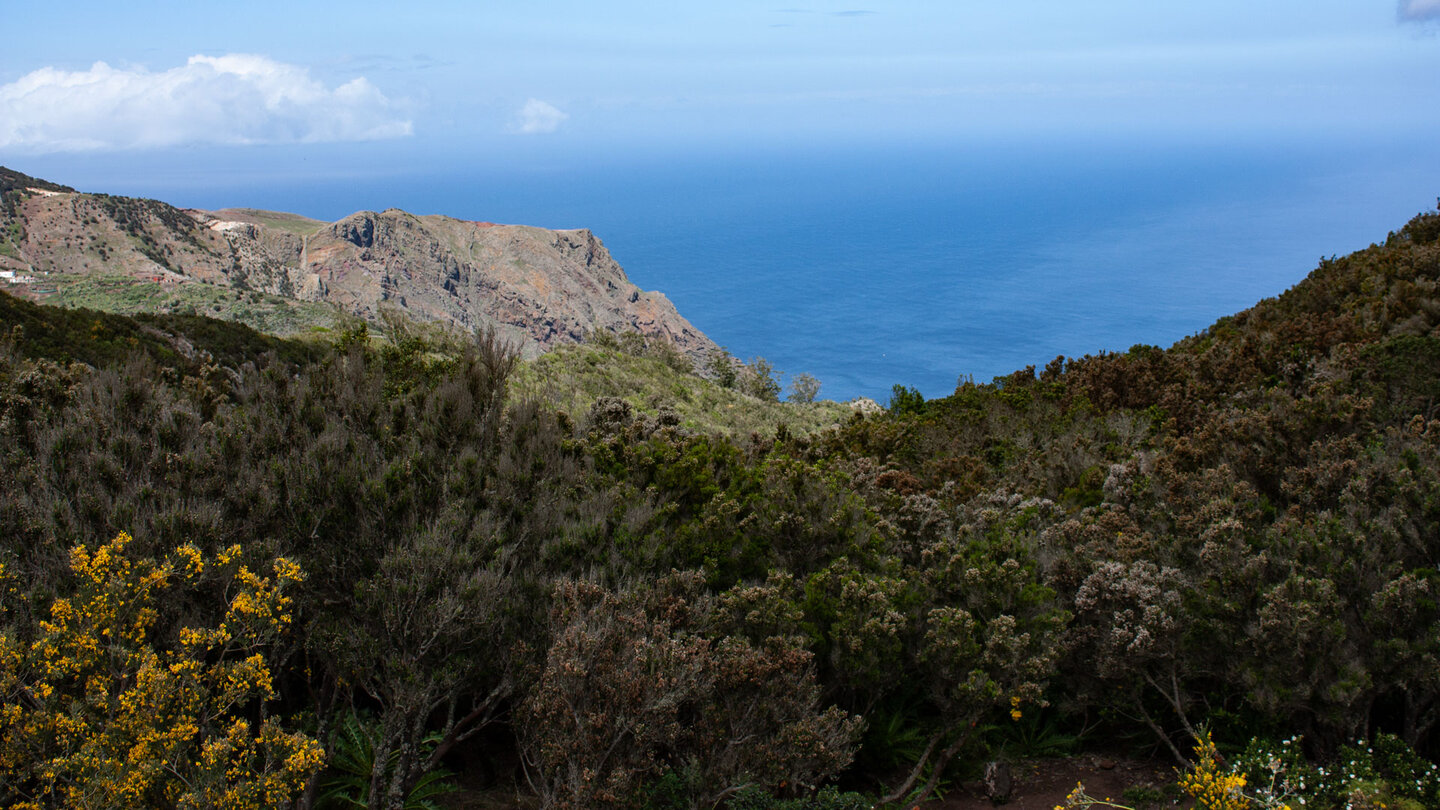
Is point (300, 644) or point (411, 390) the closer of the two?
point (300, 644)

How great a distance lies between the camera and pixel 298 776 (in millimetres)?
5496

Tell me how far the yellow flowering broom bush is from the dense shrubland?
1.2 inches

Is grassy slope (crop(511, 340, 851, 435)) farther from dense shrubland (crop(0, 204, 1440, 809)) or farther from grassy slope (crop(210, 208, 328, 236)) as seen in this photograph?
grassy slope (crop(210, 208, 328, 236))

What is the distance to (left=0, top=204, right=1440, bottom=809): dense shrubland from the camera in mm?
5680

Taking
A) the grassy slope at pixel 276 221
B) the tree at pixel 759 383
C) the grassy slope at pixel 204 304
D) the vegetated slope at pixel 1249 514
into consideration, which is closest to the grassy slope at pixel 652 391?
the vegetated slope at pixel 1249 514

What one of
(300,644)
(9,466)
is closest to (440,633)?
(300,644)

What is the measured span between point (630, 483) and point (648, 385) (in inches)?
772

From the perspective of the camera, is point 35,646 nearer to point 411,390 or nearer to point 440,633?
point 440,633

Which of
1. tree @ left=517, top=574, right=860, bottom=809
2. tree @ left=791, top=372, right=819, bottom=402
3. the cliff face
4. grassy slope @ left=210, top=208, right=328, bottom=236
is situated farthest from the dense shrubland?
grassy slope @ left=210, top=208, right=328, bottom=236

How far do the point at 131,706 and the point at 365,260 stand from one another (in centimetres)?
13668

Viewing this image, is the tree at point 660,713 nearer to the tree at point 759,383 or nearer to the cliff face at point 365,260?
the tree at point 759,383

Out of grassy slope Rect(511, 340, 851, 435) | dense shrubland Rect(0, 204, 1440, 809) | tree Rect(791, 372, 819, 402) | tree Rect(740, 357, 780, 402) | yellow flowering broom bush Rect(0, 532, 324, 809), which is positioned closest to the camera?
yellow flowering broom bush Rect(0, 532, 324, 809)

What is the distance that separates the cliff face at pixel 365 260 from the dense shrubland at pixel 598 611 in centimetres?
4381

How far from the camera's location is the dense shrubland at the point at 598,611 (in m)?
5.68
